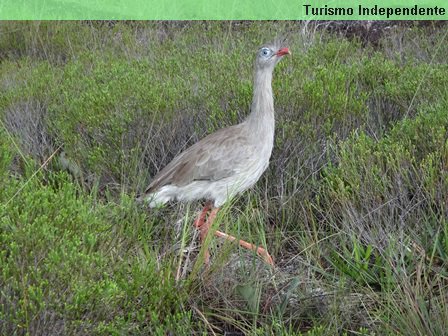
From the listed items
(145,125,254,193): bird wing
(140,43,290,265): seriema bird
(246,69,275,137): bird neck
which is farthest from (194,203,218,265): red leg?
(246,69,275,137): bird neck

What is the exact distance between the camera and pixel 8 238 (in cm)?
299

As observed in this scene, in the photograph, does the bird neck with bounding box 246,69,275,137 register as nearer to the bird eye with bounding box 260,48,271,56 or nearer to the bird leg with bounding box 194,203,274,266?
the bird eye with bounding box 260,48,271,56

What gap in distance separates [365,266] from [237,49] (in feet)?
12.4

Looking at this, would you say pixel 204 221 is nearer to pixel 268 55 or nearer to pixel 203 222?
pixel 203 222

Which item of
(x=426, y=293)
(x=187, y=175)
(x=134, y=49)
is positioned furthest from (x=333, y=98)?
(x=134, y=49)

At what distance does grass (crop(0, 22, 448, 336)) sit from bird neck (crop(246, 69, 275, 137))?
1.45 feet

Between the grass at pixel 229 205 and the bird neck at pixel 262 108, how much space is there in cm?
44

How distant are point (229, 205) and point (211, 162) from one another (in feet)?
0.99

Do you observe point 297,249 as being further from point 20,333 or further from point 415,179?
point 20,333

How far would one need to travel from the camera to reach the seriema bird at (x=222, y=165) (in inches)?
163

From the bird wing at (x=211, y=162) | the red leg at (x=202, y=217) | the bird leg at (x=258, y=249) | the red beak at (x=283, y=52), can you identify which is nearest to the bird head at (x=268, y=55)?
the red beak at (x=283, y=52)

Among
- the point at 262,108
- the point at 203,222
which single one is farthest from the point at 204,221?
the point at 262,108

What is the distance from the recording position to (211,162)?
415 centimetres

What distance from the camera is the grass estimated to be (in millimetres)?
2988
